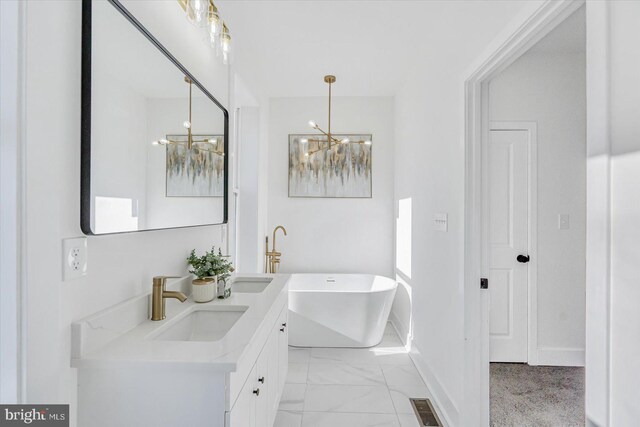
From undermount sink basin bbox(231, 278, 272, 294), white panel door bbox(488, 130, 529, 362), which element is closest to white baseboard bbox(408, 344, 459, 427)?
white panel door bbox(488, 130, 529, 362)

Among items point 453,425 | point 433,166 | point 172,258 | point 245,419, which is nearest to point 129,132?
point 172,258

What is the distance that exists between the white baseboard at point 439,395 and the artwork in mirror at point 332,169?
1913mm

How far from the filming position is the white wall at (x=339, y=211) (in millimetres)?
3848

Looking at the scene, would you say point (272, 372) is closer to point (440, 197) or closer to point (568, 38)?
point (440, 197)

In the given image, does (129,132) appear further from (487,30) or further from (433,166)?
(433,166)

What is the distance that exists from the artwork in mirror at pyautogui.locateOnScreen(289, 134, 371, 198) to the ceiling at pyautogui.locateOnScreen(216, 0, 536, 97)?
0.72 meters

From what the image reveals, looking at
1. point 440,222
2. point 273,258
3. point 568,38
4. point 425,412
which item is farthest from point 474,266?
point 273,258

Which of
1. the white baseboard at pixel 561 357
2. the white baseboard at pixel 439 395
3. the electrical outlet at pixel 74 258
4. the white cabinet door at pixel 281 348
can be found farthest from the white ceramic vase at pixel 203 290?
the white baseboard at pixel 561 357

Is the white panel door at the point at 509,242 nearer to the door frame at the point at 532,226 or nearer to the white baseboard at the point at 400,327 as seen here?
the door frame at the point at 532,226

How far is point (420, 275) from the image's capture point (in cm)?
275

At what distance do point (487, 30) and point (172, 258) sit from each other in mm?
1955

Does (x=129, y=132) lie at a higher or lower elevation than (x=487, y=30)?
lower

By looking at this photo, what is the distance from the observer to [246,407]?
1.18 m

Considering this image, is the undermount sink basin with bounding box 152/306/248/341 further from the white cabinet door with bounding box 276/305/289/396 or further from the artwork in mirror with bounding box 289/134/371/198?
the artwork in mirror with bounding box 289/134/371/198
